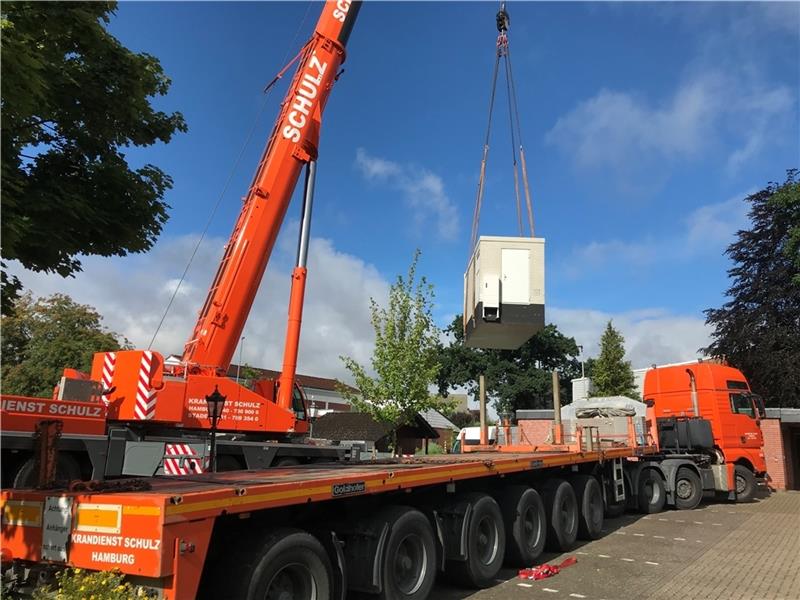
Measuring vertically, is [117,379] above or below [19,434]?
above

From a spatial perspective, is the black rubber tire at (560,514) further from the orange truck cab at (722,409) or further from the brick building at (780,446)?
the brick building at (780,446)

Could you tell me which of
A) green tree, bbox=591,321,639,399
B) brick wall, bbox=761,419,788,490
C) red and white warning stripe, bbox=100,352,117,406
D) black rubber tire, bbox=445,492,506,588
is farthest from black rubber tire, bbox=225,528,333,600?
green tree, bbox=591,321,639,399

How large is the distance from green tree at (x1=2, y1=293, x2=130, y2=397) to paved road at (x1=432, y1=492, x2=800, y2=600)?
30747 millimetres

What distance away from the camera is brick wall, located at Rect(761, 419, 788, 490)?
20.3 m

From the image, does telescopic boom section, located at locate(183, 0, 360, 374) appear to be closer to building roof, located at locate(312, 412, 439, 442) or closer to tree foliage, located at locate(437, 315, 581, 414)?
building roof, located at locate(312, 412, 439, 442)

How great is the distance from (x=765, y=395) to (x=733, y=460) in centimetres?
1151

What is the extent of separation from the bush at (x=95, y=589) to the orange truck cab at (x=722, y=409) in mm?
14023

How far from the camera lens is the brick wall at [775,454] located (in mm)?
20312

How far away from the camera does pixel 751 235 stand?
28.7m

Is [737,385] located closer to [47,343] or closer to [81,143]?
[81,143]

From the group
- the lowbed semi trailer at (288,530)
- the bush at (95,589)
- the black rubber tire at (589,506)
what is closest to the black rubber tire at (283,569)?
the lowbed semi trailer at (288,530)

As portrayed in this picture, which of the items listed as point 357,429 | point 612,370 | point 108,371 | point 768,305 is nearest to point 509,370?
point 612,370

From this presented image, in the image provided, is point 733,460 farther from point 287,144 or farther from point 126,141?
point 126,141

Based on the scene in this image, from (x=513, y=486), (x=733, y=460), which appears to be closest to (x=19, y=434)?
(x=513, y=486)
